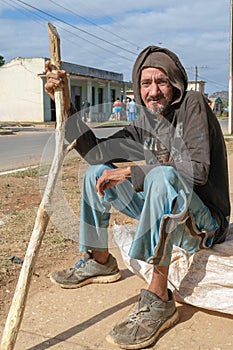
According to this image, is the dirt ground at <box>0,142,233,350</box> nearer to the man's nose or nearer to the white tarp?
the white tarp

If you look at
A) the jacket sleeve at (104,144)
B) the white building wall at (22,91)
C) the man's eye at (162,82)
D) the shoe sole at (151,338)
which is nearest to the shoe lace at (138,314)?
the shoe sole at (151,338)

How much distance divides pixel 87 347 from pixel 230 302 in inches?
31.6

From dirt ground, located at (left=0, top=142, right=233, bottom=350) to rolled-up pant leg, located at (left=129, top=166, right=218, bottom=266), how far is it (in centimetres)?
53

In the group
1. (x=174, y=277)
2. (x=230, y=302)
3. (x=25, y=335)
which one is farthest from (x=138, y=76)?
(x=25, y=335)

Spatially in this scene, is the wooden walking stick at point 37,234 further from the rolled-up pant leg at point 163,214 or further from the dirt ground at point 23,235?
the rolled-up pant leg at point 163,214

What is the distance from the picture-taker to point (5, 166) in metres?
8.66

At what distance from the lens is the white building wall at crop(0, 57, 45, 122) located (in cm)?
3167

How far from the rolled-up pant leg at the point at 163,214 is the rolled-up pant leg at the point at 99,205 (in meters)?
0.40

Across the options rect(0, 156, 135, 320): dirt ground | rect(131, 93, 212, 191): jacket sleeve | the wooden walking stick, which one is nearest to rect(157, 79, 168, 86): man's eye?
rect(131, 93, 212, 191): jacket sleeve

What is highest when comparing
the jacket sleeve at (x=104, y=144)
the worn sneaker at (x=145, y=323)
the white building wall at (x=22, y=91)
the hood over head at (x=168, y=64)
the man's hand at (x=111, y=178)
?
the white building wall at (x=22, y=91)

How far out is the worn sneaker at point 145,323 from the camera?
88.0 inches

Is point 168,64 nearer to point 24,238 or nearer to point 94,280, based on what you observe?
point 94,280

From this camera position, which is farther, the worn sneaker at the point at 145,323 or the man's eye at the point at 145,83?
the man's eye at the point at 145,83

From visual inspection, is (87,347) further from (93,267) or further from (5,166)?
(5,166)
